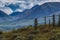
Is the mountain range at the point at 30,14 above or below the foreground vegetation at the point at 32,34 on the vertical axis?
above

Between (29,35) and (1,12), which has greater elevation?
(1,12)

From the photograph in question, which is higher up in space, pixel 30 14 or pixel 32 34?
pixel 30 14

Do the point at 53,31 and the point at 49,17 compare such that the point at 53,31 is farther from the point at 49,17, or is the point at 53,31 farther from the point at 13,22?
the point at 13,22

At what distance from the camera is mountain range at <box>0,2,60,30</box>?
17.0 metres

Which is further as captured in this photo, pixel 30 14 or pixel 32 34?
pixel 30 14

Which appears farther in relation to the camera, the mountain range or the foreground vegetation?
the mountain range

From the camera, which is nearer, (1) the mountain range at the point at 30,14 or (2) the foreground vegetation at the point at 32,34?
(2) the foreground vegetation at the point at 32,34

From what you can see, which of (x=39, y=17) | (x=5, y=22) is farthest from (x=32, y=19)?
(x=5, y=22)

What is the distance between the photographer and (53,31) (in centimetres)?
1792

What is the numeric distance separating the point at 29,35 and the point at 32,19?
1.07 m

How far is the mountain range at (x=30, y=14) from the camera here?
17047mm

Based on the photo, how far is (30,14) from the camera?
17328 millimetres

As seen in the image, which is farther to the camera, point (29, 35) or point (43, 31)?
point (43, 31)

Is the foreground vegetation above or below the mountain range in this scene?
below
